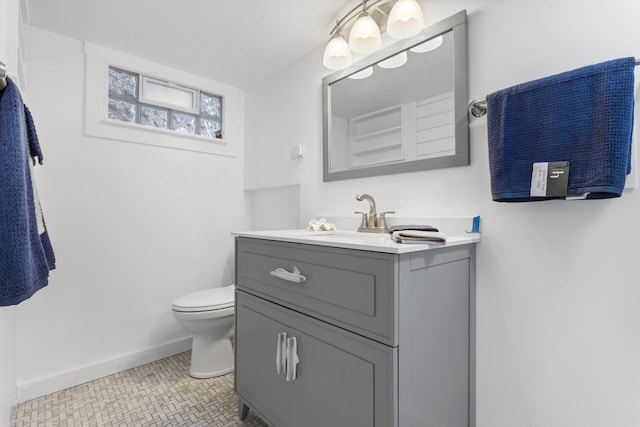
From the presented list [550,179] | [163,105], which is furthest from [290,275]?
[163,105]

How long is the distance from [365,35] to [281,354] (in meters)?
1.49

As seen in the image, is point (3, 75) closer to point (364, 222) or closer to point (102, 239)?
point (364, 222)

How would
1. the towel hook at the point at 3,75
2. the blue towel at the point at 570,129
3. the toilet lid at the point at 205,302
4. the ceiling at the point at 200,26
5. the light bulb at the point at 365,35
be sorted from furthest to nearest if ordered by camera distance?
the toilet lid at the point at 205,302 → the ceiling at the point at 200,26 → the light bulb at the point at 365,35 → the blue towel at the point at 570,129 → the towel hook at the point at 3,75

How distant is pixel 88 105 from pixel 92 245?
0.88 m

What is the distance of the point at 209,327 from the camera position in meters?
1.92

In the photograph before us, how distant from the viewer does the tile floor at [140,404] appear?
1.55 meters

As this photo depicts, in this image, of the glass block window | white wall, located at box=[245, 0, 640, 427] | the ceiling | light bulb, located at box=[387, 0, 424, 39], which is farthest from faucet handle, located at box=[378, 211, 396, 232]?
the glass block window

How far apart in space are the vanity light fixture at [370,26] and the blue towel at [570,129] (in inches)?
21.5

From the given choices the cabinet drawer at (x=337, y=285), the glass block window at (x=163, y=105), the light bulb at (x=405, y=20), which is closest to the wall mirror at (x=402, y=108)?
the light bulb at (x=405, y=20)

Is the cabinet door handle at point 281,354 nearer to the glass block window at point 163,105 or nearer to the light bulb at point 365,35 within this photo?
the light bulb at point 365,35

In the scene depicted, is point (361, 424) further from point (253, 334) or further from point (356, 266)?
point (253, 334)

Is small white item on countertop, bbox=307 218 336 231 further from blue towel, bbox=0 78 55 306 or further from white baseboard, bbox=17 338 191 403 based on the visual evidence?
white baseboard, bbox=17 338 191 403

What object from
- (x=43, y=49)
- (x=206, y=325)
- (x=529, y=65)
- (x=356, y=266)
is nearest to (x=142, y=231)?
(x=206, y=325)

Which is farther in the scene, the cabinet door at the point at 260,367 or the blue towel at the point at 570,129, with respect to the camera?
the cabinet door at the point at 260,367
